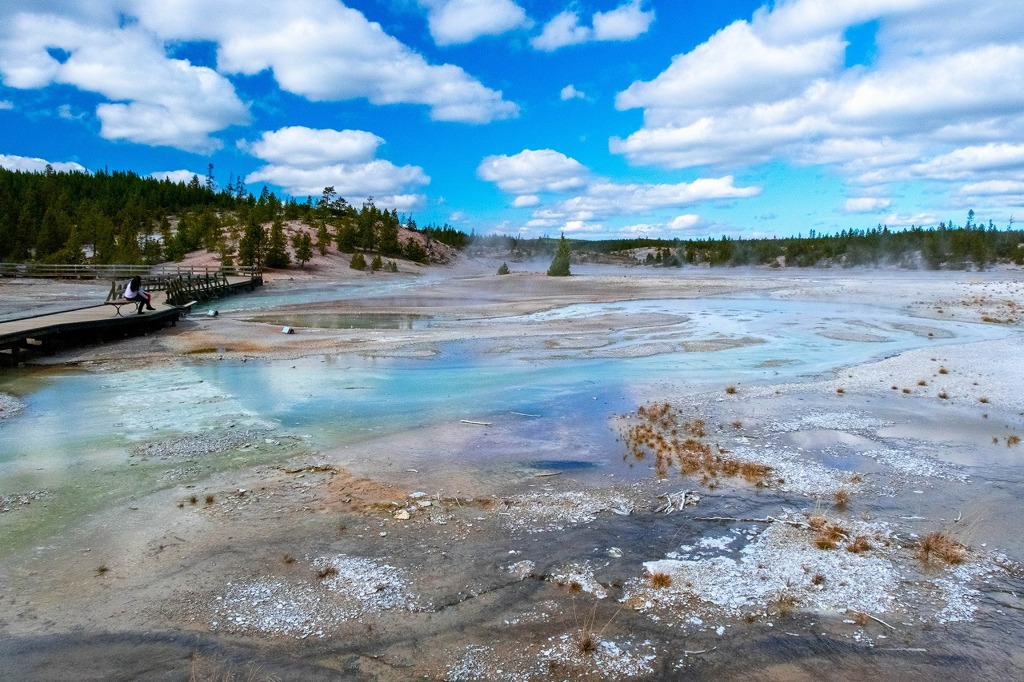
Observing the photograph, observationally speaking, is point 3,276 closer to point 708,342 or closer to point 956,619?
point 708,342

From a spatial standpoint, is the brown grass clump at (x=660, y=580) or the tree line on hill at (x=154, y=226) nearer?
the brown grass clump at (x=660, y=580)

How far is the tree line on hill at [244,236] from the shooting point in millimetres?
74312

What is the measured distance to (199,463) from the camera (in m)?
10.4

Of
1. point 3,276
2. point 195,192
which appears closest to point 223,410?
point 3,276

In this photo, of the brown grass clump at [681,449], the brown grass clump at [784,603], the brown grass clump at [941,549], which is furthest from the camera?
the brown grass clump at [681,449]

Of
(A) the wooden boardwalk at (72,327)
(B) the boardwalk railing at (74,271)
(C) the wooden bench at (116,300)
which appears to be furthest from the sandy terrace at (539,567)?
(B) the boardwalk railing at (74,271)

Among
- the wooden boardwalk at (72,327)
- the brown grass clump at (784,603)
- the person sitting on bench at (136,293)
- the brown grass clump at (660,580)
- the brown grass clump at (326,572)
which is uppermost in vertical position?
the person sitting on bench at (136,293)

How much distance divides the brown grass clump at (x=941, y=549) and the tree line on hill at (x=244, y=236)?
2803 inches

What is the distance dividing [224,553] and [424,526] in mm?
2143

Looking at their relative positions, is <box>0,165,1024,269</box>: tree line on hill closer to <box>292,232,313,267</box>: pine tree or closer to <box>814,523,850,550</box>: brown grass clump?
<box>292,232,313,267</box>: pine tree

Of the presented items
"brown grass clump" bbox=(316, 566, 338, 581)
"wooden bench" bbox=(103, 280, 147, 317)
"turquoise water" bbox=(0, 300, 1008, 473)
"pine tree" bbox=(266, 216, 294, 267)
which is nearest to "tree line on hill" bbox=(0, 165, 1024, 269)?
"pine tree" bbox=(266, 216, 294, 267)

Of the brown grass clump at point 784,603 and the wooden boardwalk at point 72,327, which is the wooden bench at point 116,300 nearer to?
the wooden boardwalk at point 72,327

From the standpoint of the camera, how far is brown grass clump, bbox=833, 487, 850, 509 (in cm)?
857

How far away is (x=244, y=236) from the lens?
253 feet
